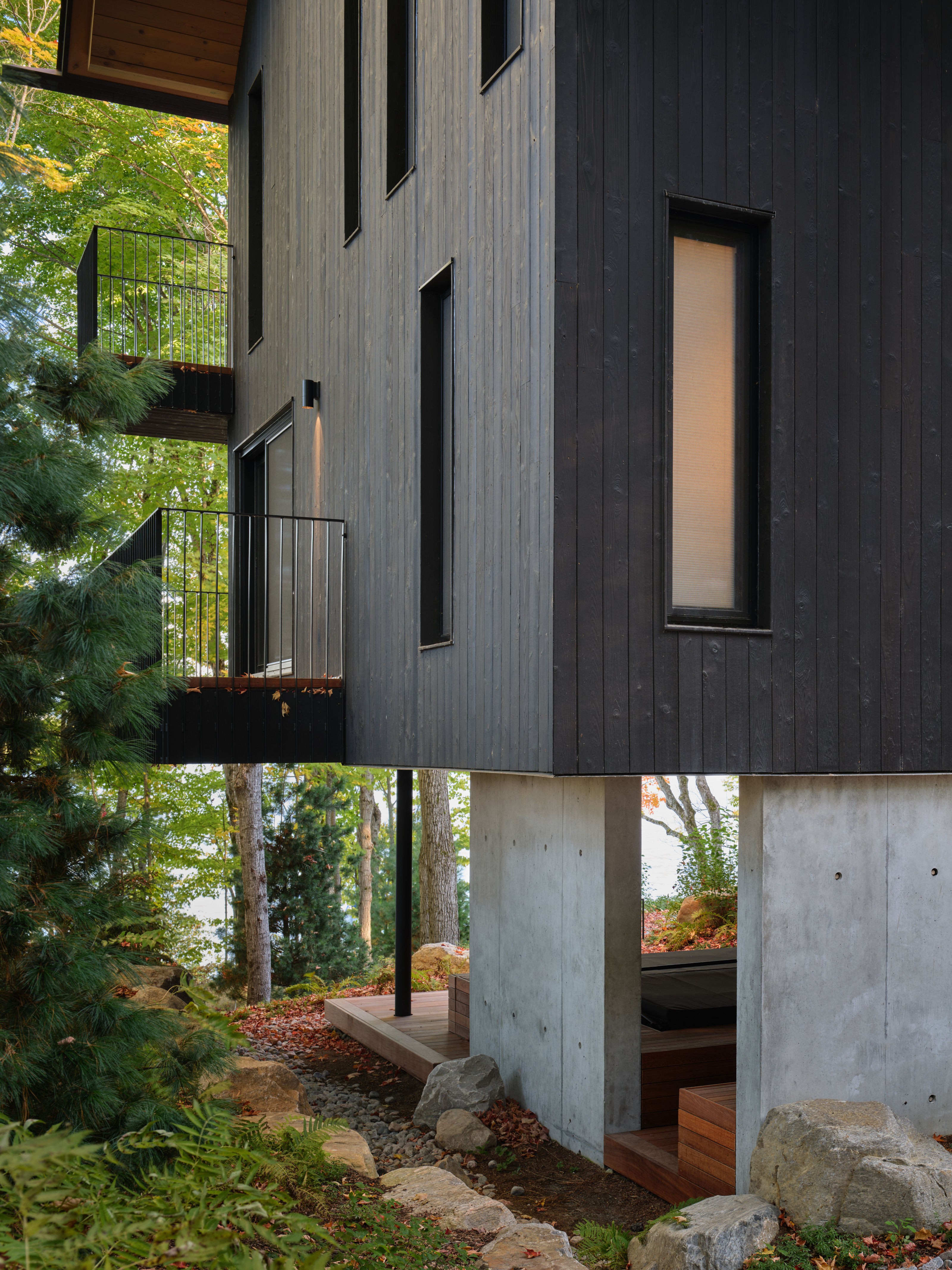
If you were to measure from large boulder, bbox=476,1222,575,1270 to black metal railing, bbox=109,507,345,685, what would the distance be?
3206mm

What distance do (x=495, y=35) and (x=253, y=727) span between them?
4238mm

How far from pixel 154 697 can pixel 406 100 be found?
4480 mm

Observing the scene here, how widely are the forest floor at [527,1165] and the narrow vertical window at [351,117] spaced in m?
6.05

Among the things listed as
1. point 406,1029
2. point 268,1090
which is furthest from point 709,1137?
point 406,1029

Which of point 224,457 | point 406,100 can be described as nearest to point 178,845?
point 224,457

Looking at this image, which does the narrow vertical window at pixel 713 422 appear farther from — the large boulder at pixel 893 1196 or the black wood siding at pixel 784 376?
the large boulder at pixel 893 1196

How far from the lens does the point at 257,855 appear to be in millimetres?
13070

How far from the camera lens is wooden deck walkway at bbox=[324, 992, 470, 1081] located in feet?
27.8

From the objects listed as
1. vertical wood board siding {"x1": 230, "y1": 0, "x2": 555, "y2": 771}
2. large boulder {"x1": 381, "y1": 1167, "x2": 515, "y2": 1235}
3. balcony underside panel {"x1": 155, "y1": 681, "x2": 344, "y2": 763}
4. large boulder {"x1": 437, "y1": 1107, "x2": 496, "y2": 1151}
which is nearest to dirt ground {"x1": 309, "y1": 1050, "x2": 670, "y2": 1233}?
large boulder {"x1": 437, "y1": 1107, "x2": 496, "y2": 1151}

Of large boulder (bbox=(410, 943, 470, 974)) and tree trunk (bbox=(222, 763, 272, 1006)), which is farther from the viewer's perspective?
tree trunk (bbox=(222, 763, 272, 1006))

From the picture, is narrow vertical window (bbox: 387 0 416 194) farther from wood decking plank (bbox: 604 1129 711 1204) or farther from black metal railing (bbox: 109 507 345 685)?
wood decking plank (bbox: 604 1129 711 1204)

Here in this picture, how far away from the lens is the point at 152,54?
11.0 meters

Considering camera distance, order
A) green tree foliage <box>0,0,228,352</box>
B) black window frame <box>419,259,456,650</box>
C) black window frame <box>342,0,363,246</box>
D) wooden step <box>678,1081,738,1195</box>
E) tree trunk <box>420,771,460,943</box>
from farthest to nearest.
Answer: green tree foliage <box>0,0,228,352</box> → tree trunk <box>420,771,460,943</box> → black window frame <box>342,0,363,246</box> → black window frame <box>419,259,456,650</box> → wooden step <box>678,1081,738,1195</box>

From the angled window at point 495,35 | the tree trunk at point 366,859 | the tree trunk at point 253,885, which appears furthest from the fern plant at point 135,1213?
the tree trunk at point 366,859
